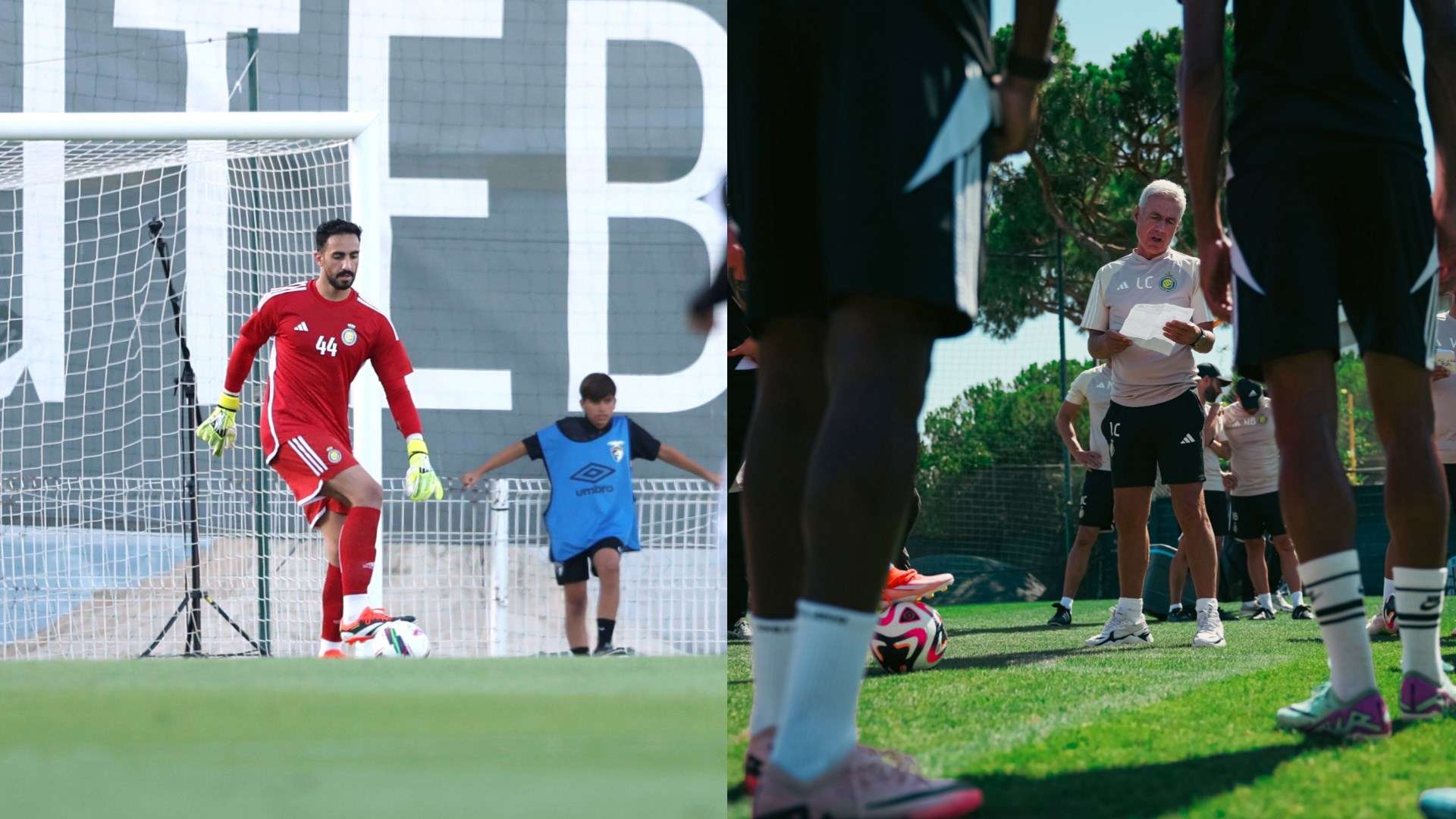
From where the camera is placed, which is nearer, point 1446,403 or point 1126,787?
point 1126,787

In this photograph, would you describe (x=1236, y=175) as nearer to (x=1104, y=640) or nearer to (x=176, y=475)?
(x=1104, y=640)

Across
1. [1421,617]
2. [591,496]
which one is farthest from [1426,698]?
[591,496]

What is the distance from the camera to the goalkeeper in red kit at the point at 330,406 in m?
5.74

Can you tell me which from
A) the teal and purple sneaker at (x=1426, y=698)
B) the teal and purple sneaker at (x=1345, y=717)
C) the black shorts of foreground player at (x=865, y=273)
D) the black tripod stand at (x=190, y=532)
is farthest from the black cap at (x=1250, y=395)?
the black shorts of foreground player at (x=865, y=273)

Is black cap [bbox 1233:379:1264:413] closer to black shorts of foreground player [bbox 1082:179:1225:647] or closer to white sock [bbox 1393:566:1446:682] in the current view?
black shorts of foreground player [bbox 1082:179:1225:647]

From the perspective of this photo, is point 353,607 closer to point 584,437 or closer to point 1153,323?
point 584,437

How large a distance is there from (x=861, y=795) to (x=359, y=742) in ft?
4.90

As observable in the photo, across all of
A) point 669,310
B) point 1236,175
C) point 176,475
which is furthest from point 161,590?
point 1236,175

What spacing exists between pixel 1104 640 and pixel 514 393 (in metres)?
6.74

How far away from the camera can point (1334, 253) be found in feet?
7.39

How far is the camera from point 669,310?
11.5 m

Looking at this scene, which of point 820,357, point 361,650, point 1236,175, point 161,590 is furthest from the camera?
point 161,590

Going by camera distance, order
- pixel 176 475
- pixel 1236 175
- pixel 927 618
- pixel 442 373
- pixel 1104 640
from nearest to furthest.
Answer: pixel 1236 175 < pixel 927 618 < pixel 1104 640 < pixel 176 475 < pixel 442 373

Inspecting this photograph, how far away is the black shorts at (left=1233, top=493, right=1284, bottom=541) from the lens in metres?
8.14
